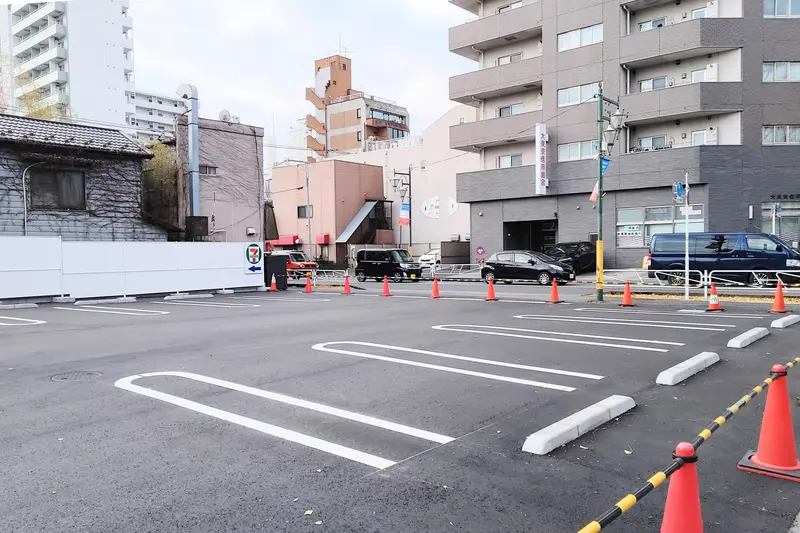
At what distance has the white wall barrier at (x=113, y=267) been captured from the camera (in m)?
18.5

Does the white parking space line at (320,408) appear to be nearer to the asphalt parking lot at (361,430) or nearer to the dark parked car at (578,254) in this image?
the asphalt parking lot at (361,430)

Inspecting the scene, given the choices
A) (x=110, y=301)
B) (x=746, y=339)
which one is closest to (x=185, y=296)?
(x=110, y=301)

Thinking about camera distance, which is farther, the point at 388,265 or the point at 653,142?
the point at 388,265

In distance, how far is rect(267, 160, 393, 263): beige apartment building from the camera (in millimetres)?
50219

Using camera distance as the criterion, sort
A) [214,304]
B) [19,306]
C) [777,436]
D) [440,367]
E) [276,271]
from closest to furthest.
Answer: [777,436] → [440,367] → [19,306] → [214,304] → [276,271]

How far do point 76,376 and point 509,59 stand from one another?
117 feet

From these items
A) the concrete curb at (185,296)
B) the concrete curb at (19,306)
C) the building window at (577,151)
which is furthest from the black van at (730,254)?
the concrete curb at (19,306)

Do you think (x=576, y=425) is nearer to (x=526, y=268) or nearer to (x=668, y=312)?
(x=668, y=312)

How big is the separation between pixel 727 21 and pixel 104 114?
6331 centimetres

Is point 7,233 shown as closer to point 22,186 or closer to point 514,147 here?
point 22,186

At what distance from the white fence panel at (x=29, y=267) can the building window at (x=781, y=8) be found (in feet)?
109

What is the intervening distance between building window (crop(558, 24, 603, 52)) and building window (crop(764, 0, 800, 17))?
7.94 metres

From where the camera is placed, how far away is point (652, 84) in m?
32.0

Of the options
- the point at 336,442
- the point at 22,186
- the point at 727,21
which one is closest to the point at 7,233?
the point at 22,186
